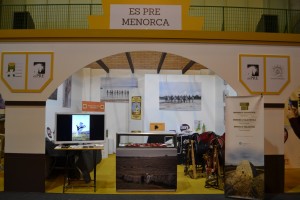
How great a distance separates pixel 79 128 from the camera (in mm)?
5930

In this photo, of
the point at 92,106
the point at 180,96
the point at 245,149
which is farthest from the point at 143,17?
the point at 180,96

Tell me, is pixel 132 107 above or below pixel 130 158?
above

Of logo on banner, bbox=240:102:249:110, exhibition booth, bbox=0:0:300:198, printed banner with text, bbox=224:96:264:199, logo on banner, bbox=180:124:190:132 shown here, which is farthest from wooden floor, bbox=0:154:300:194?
logo on banner, bbox=180:124:190:132

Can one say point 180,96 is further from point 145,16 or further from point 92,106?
point 145,16

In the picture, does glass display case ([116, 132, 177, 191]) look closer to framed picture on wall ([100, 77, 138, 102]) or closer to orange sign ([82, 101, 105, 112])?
orange sign ([82, 101, 105, 112])

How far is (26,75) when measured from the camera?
5734 mm

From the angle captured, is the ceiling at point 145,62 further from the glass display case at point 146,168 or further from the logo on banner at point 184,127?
the glass display case at point 146,168

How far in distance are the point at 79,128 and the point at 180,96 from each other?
5667mm

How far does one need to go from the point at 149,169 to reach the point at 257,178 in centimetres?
202

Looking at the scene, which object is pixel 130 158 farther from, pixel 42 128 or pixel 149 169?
pixel 42 128

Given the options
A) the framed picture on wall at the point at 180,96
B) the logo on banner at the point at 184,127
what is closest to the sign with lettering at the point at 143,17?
the framed picture on wall at the point at 180,96

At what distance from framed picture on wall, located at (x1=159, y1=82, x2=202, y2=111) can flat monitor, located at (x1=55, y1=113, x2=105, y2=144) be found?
499cm

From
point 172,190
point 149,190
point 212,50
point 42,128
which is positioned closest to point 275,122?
point 212,50

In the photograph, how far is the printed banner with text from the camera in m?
5.07
